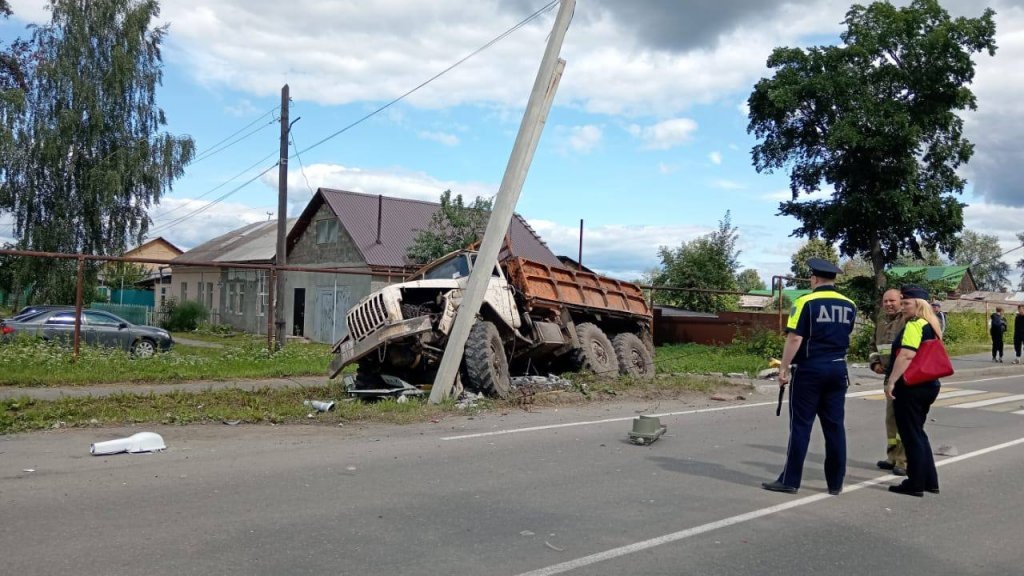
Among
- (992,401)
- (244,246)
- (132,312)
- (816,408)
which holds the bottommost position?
(992,401)

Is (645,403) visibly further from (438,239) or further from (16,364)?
(438,239)

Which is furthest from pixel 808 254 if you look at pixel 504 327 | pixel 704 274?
pixel 504 327

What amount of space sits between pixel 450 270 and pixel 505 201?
2383 millimetres

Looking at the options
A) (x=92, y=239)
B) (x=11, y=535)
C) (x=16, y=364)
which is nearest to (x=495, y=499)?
(x=11, y=535)

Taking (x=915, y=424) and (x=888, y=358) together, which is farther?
(x=888, y=358)

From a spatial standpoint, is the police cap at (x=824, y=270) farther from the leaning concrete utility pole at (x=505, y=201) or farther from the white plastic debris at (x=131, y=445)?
the white plastic debris at (x=131, y=445)

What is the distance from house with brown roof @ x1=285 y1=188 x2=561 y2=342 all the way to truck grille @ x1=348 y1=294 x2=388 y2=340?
15148 millimetres

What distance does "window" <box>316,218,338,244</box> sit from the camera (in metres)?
30.9

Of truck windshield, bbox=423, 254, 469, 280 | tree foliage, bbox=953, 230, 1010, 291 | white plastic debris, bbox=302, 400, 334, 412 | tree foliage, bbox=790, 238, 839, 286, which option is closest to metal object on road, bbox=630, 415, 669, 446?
white plastic debris, bbox=302, 400, 334, 412

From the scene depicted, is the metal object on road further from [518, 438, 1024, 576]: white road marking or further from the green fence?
the green fence

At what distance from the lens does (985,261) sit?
309 feet

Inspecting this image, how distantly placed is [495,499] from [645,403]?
22.5ft

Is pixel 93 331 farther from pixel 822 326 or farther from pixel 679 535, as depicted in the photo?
pixel 822 326

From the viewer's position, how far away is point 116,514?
220 inches
